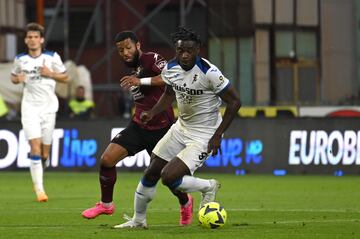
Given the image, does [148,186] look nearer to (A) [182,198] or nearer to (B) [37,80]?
(A) [182,198]

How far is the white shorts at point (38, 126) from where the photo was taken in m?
18.1

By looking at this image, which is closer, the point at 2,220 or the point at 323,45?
the point at 2,220

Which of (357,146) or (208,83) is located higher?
(208,83)

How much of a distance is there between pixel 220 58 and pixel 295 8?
2994mm

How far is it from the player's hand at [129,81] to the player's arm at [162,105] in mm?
346

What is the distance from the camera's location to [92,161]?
25.6 metres

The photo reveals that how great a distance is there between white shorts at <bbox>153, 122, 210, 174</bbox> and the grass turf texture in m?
0.75

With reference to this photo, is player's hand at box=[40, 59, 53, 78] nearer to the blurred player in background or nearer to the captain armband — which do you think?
the captain armband

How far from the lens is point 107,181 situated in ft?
45.8

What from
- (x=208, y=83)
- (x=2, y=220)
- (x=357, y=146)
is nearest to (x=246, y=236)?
(x=208, y=83)

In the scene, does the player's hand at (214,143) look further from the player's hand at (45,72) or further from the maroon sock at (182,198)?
the player's hand at (45,72)

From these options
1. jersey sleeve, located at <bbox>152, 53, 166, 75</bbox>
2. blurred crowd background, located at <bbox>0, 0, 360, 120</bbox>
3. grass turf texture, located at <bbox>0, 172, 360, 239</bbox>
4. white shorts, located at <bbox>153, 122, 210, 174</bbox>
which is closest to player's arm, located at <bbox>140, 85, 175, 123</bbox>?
white shorts, located at <bbox>153, 122, 210, 174</bbox>

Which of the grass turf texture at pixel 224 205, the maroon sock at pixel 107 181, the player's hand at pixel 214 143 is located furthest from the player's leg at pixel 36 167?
the player's hand at pixel 214 143

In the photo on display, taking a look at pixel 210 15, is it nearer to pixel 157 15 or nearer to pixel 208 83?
pixel 157 15
